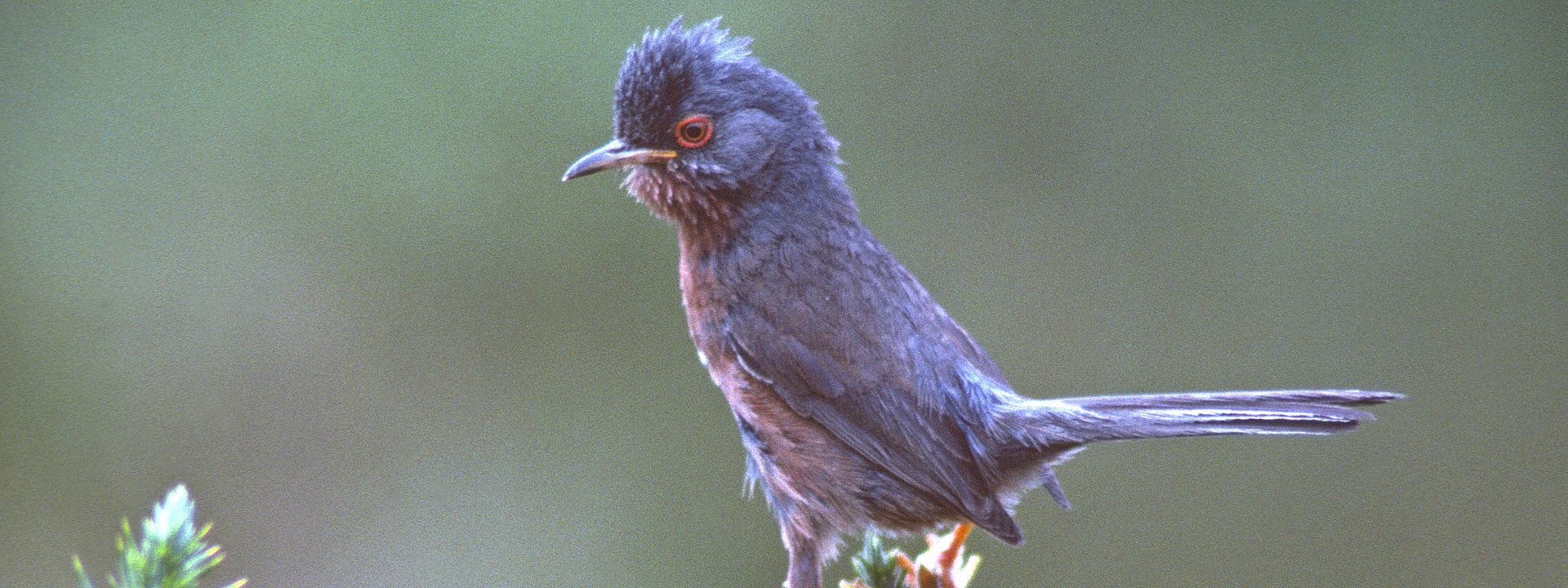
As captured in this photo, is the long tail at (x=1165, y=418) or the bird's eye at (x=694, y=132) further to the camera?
the bird's eye at (x=694, y=132)

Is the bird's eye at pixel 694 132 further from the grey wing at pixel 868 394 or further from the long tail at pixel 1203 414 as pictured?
the long tail at pixel 1203 414

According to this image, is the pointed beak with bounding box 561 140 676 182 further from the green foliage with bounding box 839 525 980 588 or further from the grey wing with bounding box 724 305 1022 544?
the green foliage with bounding box 839 525 980 588

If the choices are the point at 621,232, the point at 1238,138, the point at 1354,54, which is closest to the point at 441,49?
the point at 621,232

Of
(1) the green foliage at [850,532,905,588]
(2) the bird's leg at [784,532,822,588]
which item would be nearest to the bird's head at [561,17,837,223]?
(2) the bird's leg at [784,532,822,588]

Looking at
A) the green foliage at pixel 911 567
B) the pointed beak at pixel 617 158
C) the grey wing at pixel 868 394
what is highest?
the pointed beak at pixel 617 158

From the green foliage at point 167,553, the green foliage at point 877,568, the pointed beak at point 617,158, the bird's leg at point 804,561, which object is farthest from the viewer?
the bird's leg at point 804,561

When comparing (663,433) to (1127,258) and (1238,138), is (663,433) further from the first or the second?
(1238,138)

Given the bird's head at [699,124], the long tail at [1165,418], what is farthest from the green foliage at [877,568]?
the bird's head at [699,124]
